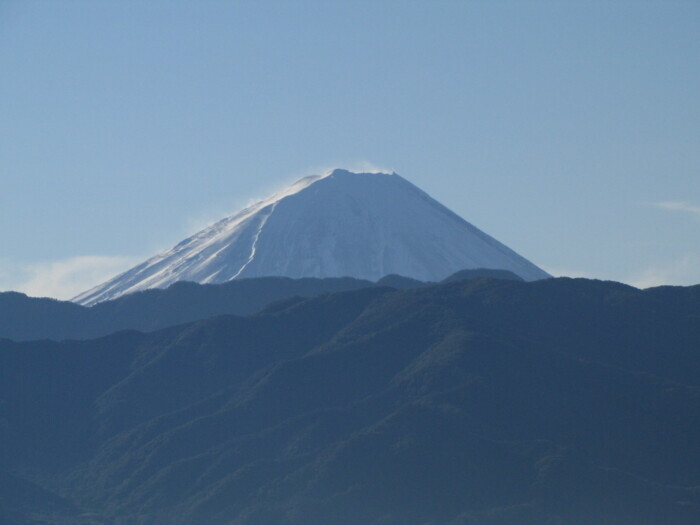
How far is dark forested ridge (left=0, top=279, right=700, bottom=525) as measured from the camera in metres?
51.4

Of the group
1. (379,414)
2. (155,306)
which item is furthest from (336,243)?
(379,414)

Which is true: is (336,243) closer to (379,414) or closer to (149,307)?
(149,307)

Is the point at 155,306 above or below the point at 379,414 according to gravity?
above

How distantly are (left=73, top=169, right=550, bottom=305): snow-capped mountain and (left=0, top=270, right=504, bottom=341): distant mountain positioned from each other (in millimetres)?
12979

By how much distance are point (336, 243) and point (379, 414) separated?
155 feet

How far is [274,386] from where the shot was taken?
202 ft

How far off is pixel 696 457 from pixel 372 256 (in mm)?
51772

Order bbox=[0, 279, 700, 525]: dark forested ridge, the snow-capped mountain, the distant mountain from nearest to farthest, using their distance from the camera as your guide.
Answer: bbox=[0, 279, 700, 525]: dark forested ridge < the distant mountain < the snow-capped mountain

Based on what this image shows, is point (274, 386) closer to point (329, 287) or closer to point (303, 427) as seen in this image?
point (303, 427)

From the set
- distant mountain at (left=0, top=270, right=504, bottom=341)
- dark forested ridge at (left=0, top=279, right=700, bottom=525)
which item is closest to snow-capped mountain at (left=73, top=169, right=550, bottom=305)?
distant mountain at (left=0, top=270, right=504, bottom=341)

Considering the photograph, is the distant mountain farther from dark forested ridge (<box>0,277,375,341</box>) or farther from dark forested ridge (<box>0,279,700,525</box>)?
dark forested ridge (<box>0,279,700,525</box>)

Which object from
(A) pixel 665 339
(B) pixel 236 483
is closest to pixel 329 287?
(A) pixel 665 339

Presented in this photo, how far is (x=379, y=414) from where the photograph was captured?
58281mm

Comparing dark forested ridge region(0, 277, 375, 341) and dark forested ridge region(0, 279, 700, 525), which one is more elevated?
dark forested ridge region(0, 277, 375, 341)
